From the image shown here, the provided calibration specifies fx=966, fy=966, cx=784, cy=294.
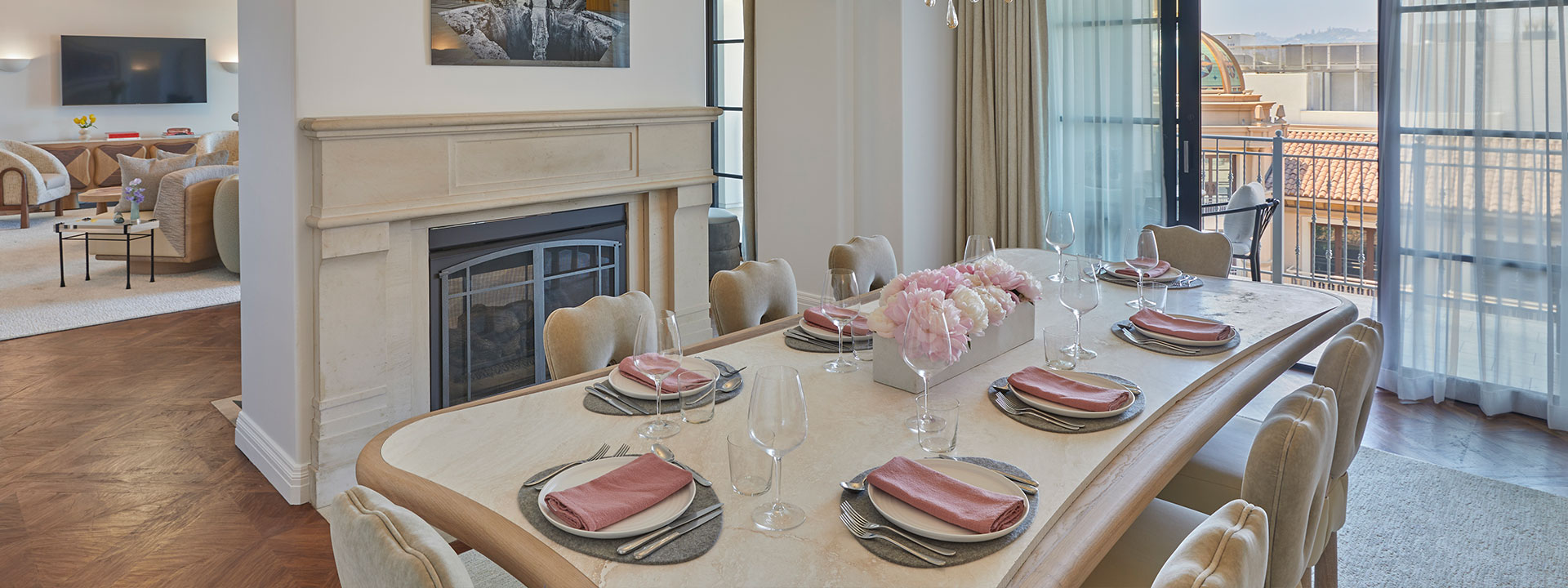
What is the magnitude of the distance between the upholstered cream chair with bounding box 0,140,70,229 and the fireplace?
7.86 metres

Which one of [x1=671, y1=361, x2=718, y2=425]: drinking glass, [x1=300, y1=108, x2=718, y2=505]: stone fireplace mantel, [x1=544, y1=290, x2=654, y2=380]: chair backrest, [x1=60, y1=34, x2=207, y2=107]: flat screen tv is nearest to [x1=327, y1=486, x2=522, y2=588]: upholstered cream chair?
[x1=671, y1=361, x2=718, y2=425]: drinking glass

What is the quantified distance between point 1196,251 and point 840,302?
168cm

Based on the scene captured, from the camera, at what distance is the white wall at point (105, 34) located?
10.2 m

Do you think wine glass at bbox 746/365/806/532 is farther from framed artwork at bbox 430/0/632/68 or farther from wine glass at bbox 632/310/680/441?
framed artwork at bbox 430/0/632/68

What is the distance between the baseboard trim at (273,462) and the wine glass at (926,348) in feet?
7.34

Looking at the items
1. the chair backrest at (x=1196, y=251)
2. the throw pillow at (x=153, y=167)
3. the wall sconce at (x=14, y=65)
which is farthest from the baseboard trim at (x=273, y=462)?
the wall sconce at (x=14, y=65)

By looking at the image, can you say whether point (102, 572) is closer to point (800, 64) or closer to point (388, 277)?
point (388, 277)

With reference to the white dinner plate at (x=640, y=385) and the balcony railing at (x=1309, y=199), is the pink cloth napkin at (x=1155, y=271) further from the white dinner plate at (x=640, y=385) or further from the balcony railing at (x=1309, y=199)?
the balcony railing at (x=1309, y=199)

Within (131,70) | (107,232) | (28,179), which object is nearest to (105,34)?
(131,70)

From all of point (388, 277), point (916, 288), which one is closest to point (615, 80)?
point (388, 277)

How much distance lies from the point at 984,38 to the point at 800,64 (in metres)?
0.91

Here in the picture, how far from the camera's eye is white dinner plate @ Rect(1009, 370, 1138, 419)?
1.76m

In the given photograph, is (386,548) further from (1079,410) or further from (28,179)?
(28,179)

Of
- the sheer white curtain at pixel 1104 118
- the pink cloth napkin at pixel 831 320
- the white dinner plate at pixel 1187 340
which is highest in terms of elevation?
the sheer white curtain at pixel 1104 118
